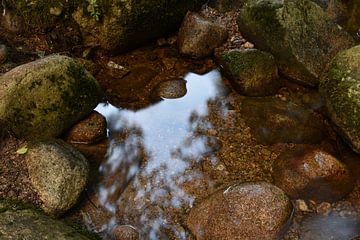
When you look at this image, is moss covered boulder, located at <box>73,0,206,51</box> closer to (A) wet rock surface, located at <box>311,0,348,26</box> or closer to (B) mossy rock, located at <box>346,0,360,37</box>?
(A) wet rock surface, located at <box>311,0,348,26</box>

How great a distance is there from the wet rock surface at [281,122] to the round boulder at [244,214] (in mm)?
1011

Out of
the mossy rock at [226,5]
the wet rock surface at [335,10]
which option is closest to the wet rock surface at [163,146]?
the mossy rock at [226,5]

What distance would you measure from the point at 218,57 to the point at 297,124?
1525 millimetres

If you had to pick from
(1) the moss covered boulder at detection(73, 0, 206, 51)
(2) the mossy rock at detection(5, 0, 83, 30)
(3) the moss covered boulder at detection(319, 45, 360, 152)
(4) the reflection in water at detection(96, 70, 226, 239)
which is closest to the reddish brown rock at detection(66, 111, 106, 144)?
(4) the reflection in water at detection(96, 70, 226, 239)

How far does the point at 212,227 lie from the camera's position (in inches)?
145

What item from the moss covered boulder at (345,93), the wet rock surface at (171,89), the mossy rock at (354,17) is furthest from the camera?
the mossy rock at (354,17)

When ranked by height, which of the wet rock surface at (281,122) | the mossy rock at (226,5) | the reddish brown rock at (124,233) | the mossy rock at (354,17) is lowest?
the reddish brown rock at (124,233)

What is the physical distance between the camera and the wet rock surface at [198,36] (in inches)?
223

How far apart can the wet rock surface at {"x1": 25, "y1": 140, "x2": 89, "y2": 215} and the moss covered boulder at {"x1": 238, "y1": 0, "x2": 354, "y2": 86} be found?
9.80ft

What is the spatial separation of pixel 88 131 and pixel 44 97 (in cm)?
62

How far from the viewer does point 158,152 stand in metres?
4.62

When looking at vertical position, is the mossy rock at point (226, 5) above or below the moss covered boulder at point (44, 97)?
above

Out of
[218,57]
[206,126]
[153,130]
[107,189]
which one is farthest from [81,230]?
[218,57]

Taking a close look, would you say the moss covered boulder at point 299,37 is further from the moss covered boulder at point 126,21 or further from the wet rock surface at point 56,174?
the wet rock surface at point 56,174
